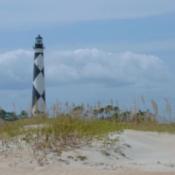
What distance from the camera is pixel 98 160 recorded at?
11.7 m

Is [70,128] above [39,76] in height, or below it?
below

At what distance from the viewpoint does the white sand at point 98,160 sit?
10.7m

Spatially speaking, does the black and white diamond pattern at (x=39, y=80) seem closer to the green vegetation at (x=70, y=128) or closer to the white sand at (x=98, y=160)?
the green vegetation at (x=70, y=128)

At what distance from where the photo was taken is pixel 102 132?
13.6 meters

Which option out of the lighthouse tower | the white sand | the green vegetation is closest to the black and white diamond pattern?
the lighthouse tower

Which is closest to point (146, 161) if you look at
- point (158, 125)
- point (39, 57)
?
point (158, 125)

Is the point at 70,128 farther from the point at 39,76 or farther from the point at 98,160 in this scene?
the point at 39,76

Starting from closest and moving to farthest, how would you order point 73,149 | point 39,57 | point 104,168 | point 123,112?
point 104,168 → point 73,149 → point 123,112 → point 39,57

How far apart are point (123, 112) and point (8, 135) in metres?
5.66

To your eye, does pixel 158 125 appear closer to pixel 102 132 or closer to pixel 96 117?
pixel 96 117

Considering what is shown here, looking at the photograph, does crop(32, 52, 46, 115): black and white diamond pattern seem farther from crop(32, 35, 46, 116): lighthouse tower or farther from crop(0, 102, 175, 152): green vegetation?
crop(0, 102, 175, 152): green vegetation

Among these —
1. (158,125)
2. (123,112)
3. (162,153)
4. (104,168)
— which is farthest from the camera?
(123,112)

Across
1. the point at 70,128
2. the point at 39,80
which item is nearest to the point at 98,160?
the point at 70,128

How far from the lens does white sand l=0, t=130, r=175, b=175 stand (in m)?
10.7
